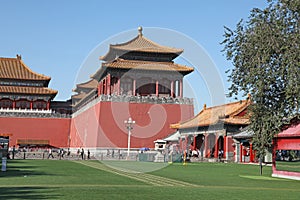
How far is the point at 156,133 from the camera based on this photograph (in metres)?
44.0

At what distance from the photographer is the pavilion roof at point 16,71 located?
182ft

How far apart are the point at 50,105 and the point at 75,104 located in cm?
418

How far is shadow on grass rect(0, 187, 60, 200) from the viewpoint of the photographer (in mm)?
10031

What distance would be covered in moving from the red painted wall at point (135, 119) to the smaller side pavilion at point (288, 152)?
22.8 meters

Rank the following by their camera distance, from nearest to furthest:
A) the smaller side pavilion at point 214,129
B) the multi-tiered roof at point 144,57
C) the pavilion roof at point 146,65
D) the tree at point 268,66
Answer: the tree at point 268,66
the smaller side pavilion at point 214,129
the pavilion roof at point 146,65
the multi-tiered roof at point 144,57

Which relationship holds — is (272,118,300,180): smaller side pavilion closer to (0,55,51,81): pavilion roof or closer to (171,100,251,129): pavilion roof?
(171,100,251,129): pavilion roof

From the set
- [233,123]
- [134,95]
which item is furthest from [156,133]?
[233,123]

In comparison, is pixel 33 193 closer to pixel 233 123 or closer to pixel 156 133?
pixel 233 123

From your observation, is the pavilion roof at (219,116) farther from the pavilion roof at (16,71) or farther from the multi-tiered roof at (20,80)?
the pavilion roof at (16,71)

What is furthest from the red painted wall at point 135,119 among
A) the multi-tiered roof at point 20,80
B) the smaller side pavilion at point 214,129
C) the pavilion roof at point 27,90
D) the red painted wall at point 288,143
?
the red painted wall at point 288,143

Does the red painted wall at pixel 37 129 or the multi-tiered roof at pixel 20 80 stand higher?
the multi-tiered roof at pixel 20 80

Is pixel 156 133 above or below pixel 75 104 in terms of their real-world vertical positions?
below

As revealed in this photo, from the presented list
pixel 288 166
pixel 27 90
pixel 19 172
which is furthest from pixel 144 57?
pixel 19 172

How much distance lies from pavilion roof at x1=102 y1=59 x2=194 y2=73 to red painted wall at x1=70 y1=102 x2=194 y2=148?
3.38 metres
